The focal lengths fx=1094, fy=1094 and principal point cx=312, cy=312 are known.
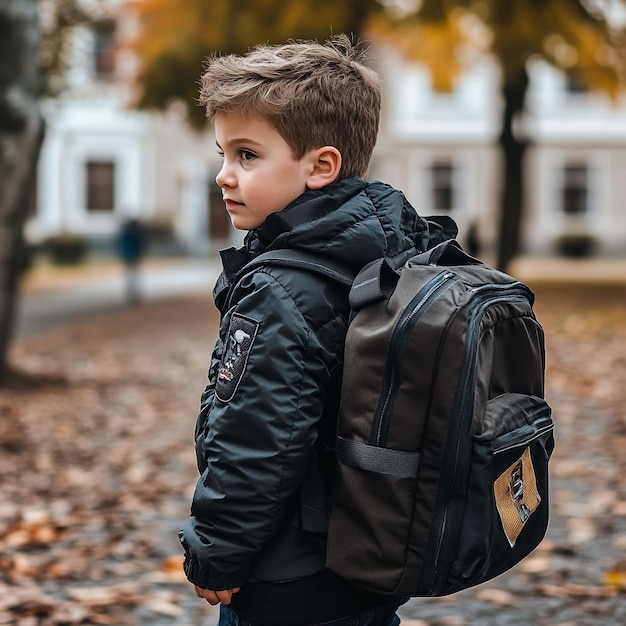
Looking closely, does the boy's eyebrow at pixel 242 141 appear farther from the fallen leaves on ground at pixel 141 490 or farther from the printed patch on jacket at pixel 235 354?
the fallen leaves on ground at pixel 141 490

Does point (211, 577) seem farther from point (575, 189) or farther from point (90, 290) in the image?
point (575, 189)

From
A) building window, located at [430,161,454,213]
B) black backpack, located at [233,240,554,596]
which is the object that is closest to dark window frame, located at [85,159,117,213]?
building window, located at [430,161,454,213]

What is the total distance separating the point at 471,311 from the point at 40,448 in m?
5.70

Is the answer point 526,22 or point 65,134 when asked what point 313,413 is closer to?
point 526,22

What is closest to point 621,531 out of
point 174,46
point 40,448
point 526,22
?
point 40,448

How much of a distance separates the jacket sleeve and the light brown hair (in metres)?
0.32

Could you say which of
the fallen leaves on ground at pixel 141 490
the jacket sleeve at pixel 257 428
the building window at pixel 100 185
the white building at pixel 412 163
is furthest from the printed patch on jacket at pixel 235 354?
the building window at pixel 100 185

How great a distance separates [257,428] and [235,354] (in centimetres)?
14

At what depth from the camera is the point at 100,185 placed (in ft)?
133

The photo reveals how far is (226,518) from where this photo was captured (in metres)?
1.97

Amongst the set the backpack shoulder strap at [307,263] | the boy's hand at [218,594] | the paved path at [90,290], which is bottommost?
the paved path at [90,290]

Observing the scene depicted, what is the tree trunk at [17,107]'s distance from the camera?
30.1 feet

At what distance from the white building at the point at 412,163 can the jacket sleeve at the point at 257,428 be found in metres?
38.0

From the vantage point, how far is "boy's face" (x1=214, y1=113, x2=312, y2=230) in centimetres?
209
